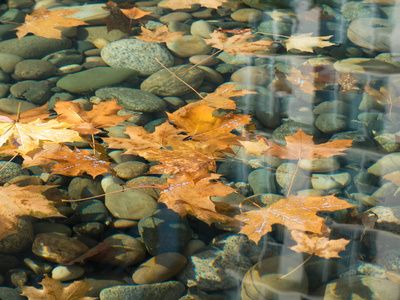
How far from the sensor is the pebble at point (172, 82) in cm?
258

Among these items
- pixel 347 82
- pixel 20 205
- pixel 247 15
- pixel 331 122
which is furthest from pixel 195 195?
pixel 247 15

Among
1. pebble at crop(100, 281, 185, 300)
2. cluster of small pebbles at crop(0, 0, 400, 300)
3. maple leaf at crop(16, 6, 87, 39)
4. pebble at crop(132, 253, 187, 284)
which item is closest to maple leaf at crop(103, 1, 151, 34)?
cluster of small pebbles at crop(0, 0, 400, 300)

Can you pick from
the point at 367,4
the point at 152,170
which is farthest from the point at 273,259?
the point at 367,4

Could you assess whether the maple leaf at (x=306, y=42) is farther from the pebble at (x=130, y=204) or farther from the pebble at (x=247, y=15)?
the pebble at (x=130, y=204)

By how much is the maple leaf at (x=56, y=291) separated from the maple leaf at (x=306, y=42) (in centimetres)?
236

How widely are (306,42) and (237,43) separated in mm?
569

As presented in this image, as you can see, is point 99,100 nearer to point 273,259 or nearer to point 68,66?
point 68,66

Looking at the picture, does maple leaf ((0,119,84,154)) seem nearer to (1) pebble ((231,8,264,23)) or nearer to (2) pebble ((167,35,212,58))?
(2) pebble ((167,35,212,58))

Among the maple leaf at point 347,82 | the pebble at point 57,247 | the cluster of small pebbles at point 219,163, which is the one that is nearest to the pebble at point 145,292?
the cluster of small pebbles at point 219,163

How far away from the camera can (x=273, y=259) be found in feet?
5.14

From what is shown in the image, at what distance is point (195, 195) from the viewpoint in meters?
1.76

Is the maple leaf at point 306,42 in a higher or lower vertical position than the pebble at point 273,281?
higher

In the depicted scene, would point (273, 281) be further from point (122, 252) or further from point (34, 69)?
point (34, 69)

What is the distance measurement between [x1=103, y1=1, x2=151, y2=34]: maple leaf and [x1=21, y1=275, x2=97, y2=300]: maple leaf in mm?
2385
